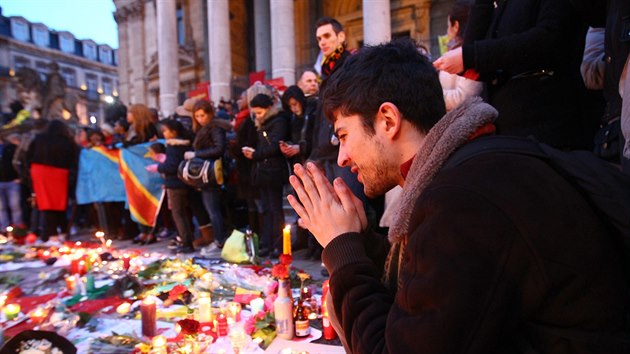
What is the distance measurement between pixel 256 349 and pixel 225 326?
362mm

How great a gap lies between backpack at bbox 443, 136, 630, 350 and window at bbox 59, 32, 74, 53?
85.2 m

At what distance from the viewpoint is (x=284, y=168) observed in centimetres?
596

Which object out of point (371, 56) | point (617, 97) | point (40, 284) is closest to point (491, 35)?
point (617, 97)

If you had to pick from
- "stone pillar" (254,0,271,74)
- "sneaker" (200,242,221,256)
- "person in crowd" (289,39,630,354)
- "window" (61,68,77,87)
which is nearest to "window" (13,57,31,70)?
"window" (61,68,77,87)

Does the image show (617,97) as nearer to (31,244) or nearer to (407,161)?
(407,161)

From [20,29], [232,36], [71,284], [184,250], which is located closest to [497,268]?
[71,284]

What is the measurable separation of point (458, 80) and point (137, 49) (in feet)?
92.4

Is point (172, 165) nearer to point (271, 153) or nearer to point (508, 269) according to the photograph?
point (271, 153)

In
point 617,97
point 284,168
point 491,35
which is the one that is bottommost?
point 284,168

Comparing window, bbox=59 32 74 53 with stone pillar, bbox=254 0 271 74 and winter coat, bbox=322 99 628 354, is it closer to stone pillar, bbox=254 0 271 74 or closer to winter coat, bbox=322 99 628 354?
stone pillar, bbox=254 0 271 74

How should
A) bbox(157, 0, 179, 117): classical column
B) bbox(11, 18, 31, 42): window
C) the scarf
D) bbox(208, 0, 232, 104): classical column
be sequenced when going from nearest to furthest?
the scarf
bbox(208, 0, 232, 104): classical column
bbox(157, 0, 179, 117): classical column
bbox(11, 18, 31, 42): window

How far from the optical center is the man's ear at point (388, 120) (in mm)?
1520

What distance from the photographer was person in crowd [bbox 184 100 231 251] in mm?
6461

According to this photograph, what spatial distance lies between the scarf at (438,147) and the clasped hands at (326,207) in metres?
0.19
